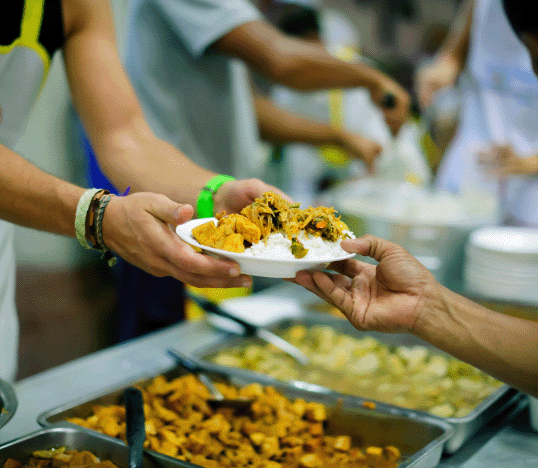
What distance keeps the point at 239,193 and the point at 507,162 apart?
1.55m

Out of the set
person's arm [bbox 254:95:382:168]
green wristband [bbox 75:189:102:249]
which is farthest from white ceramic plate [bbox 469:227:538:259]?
green wristband [bbox 75:189:102:249]

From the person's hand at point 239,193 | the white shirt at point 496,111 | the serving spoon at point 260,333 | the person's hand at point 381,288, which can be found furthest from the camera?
the white shirt at point 496,111

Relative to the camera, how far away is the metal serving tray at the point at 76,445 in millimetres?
957

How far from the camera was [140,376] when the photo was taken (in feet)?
4.25

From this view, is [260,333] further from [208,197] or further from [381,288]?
[381,288]

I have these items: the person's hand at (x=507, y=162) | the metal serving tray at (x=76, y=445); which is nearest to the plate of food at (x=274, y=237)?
the metal serving tray at (x=76, y=445)

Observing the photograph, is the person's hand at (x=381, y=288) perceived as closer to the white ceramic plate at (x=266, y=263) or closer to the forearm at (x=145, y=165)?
the white ceramic plate at (x=266, y=263)

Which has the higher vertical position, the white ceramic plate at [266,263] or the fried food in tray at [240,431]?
the white ceramic plate at [266,263]

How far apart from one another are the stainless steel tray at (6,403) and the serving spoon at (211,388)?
0.45 meters

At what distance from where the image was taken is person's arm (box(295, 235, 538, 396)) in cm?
93

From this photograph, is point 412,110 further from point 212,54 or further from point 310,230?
point 310,230

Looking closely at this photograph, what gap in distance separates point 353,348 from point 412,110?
122 inches

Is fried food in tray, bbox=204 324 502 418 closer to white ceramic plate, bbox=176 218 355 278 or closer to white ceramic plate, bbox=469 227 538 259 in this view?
white ceramic plate, bbox=469 227 538 259

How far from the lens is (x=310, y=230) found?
96cm
